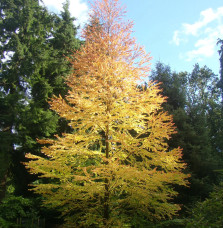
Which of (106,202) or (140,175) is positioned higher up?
(140,175)

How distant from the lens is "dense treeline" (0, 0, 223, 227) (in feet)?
30.7

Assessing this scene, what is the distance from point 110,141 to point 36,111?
7140mm

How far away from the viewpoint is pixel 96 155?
4.88 meters

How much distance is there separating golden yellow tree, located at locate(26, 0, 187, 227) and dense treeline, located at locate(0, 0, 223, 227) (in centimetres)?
402

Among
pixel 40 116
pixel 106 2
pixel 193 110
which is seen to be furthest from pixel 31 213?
pixel 193 110

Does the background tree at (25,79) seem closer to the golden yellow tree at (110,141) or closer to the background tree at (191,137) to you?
the golden yellow tree at (110,141)

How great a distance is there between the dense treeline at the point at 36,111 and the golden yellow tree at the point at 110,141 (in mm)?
4019

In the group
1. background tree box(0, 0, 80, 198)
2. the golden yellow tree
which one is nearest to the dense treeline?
background tree box(0, 0, 80, 198)

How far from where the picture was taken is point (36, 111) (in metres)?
10.3

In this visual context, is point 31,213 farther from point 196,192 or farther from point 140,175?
point 196,192

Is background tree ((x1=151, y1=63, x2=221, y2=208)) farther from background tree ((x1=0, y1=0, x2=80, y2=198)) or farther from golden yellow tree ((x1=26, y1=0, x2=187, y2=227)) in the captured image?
background tree ((x1=0, y1=0, x2=80, y2=198))

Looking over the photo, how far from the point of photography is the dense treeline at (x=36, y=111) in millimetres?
9367

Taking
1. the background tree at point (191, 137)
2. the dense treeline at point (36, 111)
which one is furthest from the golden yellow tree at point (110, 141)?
the background tree at point (191, 137)

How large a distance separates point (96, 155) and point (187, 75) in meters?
21.1
